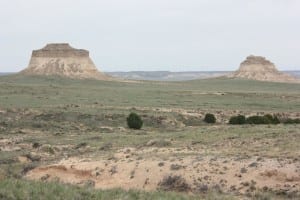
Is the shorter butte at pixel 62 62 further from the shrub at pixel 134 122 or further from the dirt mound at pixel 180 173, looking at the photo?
the dirt mound at pixel 180 173

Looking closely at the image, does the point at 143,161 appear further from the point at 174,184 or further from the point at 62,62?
the point at 62,62

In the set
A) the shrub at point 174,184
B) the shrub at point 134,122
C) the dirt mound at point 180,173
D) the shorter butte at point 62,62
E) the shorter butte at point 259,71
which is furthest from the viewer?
the shorter butte at point 259,71

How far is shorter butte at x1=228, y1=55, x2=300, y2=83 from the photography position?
12850cm

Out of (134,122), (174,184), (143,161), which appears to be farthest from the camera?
(134,122)

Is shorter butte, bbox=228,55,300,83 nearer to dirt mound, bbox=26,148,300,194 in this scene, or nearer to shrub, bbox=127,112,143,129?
shrub, bbox=127,112,143,129

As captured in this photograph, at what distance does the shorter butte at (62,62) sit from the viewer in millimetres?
107625

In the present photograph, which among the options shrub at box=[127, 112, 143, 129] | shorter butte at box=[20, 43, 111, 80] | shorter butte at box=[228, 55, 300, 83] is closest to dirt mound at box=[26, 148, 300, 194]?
shrub at box=[127, 112, 143, 129]

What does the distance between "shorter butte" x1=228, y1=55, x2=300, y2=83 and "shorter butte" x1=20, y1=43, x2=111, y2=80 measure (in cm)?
3752

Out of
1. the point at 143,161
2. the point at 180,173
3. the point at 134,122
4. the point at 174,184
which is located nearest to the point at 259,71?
the point at 134,122

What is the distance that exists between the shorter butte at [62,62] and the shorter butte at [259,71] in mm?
37525

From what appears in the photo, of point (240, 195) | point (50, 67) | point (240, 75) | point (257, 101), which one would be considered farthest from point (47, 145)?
point (240, 75)

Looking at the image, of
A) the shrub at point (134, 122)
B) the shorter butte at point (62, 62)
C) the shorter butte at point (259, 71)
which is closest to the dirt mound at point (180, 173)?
the shrub at point (134, 122)

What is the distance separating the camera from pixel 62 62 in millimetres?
109438

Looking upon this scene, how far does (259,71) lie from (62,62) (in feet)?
160
